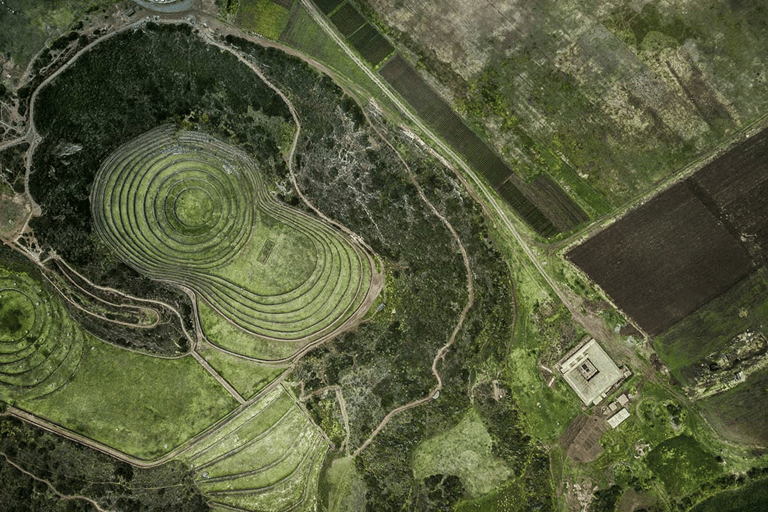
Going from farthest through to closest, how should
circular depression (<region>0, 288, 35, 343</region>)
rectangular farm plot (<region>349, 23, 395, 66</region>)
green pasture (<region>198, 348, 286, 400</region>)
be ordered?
1. green pasture (<region>198, 348, 286, 400</region>)
2. circular depression (<region>0, 288, 35, 343</region>)
3. rectangular farm plot (<region>349, 23, 395, 66</region>)

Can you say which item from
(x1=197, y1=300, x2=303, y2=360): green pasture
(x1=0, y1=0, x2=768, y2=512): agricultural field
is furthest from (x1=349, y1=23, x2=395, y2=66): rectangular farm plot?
(x1=197, y1=300, x2=303, y2=360): green pasture

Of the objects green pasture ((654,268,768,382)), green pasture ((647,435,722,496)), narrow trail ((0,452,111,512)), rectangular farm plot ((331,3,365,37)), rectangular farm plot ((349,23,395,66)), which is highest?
rectangular farm plot ((331,3,365,37))

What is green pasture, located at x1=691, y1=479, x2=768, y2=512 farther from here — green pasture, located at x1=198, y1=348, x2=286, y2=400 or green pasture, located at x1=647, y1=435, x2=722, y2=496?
green pasture, located at x1=198, y1=348, x2=286, y2=400

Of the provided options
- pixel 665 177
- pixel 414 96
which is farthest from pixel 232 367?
pixel 665 177

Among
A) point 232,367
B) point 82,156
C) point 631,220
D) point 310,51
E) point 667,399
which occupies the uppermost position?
point 82,156

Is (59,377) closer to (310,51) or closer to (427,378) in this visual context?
(427,378)

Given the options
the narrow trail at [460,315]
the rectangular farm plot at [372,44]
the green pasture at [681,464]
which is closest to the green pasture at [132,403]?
the narrow trail at [460,315]
